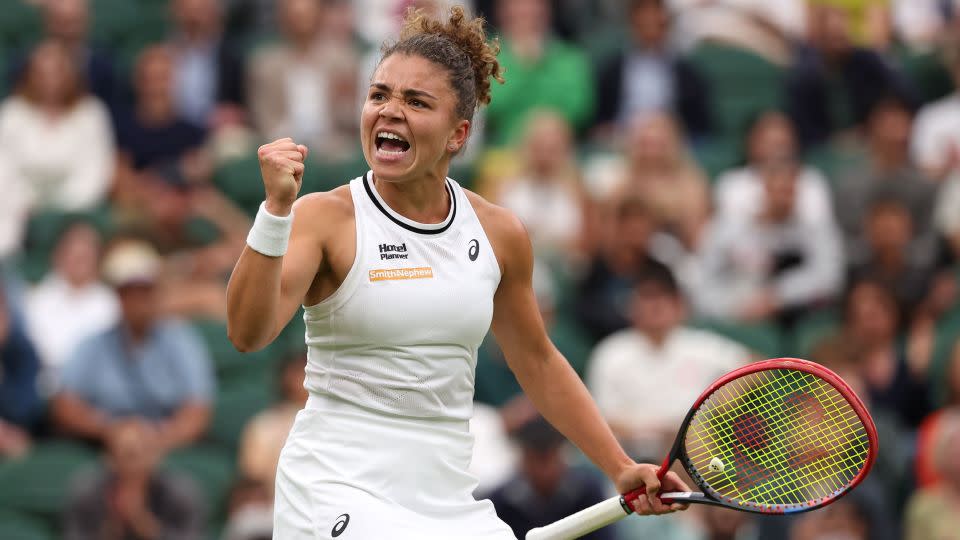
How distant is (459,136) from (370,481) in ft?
2.95

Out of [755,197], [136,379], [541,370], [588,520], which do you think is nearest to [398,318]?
[541,370]

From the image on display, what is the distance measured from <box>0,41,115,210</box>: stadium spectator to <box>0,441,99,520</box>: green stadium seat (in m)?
2.06

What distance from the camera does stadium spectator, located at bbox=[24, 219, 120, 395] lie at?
830cm

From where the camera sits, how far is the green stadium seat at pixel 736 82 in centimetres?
1029

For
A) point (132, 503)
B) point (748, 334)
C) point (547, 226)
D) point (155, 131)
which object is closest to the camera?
point (132, 503)

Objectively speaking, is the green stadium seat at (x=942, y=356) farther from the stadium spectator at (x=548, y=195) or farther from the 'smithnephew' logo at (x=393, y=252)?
the 'smithnephew' logo at (x=393, y=252)

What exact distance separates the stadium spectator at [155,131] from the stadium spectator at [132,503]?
262 cm

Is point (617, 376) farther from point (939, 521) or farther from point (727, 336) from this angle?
point (939, 521)

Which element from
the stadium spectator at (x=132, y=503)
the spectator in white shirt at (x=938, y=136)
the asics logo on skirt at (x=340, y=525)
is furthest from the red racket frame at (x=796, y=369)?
the spectator in white shirt at (x=938, y=136)

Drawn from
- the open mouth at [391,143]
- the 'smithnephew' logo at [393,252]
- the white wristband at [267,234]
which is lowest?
the 'smithnephew' logo at [393,252]

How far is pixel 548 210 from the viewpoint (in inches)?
349

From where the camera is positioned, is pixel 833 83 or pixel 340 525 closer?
pixel 340 525

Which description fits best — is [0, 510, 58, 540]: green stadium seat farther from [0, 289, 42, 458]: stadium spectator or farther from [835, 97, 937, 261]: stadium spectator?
[835, 97, 937, 261]: stadium spectator

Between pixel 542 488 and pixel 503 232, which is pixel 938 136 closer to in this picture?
pixel 542 488
